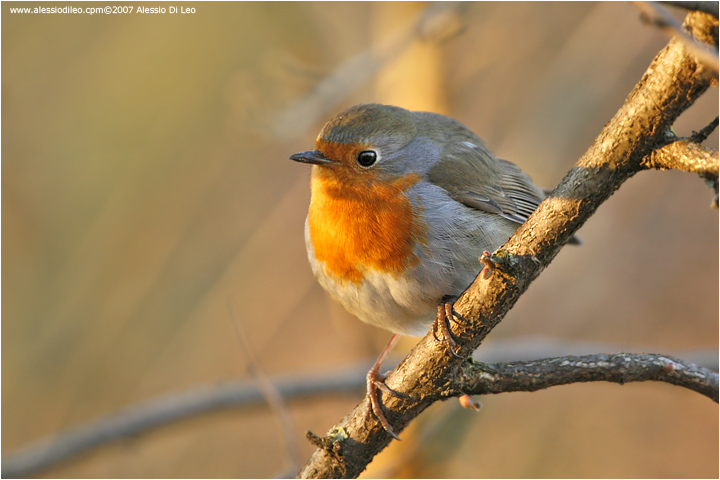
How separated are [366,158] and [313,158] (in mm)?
293

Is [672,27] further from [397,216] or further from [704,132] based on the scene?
[397,216]

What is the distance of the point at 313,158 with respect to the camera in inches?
139

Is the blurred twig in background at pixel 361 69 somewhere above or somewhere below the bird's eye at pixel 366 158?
above

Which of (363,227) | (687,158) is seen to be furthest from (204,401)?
(687,158)

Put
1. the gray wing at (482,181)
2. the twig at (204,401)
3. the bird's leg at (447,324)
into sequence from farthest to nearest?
the twig at (204,401)
the gray wing at (482,181)
the bird's leg at (447,324)

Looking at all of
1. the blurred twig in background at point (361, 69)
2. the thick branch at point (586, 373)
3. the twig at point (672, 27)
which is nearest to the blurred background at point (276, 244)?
the blurred twig in background at point (361, 69)

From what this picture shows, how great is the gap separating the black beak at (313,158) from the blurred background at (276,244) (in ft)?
5.34

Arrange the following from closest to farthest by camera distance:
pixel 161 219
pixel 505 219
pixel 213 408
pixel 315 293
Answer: pixel 505 219
pixel 213 408
pixel 161 219
pixel 315 293

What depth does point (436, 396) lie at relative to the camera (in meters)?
2.66

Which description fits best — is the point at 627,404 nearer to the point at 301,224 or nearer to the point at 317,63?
the point at 301,224

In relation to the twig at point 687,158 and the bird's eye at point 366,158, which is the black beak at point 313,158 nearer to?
the bird's eye at point 366,158

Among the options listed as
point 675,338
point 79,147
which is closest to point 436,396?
point 675,338

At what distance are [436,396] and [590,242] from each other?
3540 millimetres

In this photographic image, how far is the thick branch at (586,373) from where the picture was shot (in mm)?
2361
